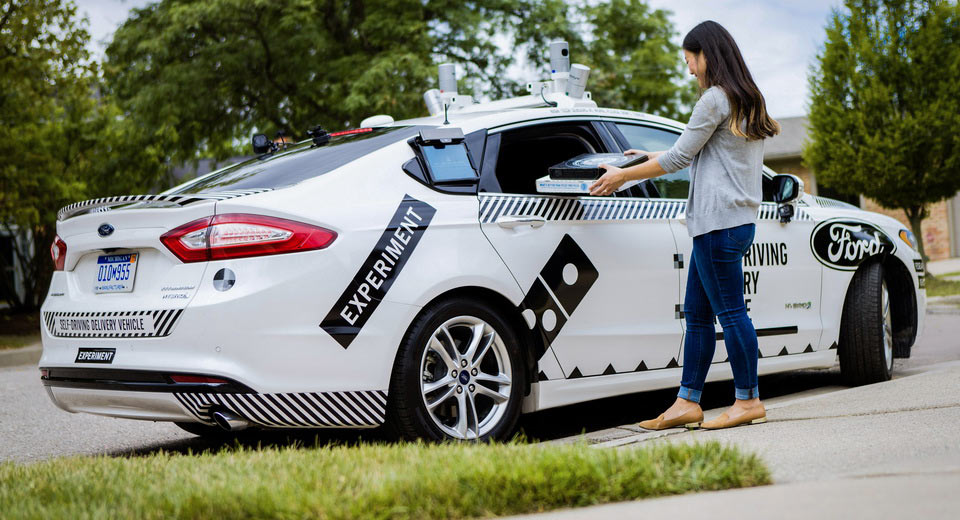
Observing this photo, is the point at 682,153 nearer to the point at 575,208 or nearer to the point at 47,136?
the point at 575,208

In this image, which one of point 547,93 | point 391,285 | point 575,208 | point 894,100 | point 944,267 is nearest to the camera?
point 391,285

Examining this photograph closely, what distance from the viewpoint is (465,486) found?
2955mm

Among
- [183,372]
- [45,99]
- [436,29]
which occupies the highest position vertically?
[436,29]

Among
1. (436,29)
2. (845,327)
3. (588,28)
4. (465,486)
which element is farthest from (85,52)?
(465,486)

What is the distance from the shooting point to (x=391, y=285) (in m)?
4.02

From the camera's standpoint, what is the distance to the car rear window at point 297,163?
4.35 metres

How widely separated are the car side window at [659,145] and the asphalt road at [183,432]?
1255mm

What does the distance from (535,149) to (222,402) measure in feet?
6.44

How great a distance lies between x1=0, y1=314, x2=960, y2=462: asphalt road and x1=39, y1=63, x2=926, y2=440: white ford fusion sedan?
1.32 feet

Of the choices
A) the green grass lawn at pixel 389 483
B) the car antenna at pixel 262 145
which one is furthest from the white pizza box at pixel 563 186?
the car antenna at pixel 262 145

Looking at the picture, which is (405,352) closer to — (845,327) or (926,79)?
(845,327)

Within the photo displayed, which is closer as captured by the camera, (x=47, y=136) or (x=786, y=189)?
(x=786, y=189)

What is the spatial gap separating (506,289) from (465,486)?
154 centimetres

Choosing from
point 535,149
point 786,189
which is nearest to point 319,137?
point 535,149
